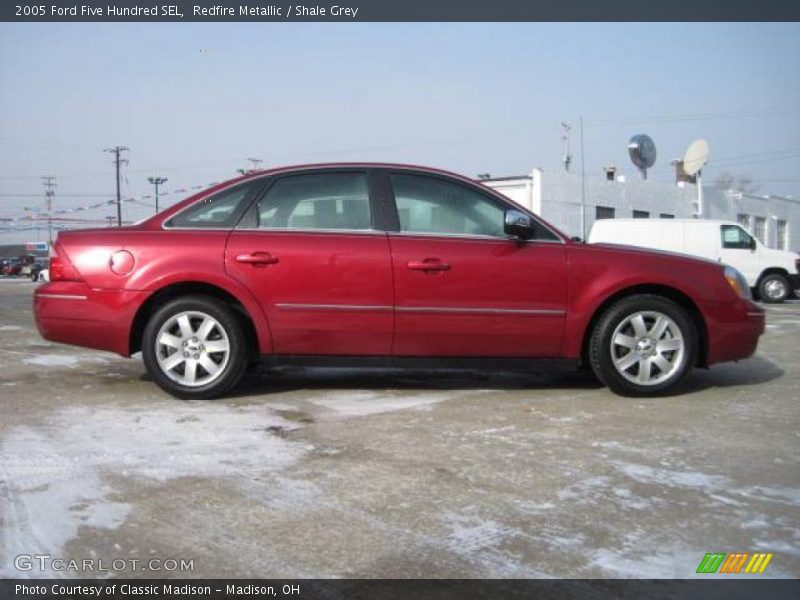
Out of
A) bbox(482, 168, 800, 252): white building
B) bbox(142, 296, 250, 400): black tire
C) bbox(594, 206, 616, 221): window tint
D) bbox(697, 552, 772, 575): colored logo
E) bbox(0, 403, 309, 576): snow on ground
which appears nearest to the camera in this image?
bbox(697, 552, 772, 575): colored logo

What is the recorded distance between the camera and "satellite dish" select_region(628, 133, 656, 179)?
32312mm

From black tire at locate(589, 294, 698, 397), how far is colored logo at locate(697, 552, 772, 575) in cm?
238

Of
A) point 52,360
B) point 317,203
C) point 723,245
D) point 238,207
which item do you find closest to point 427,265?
point 317,203

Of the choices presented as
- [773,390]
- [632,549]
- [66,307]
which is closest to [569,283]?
[773,390]

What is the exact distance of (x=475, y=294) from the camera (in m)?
4.80

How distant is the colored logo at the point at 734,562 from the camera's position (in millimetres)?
2480

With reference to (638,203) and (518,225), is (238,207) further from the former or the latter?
(638,203)

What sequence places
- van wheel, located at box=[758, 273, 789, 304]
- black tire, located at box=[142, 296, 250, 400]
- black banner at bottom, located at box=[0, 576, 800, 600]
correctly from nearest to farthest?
black banner at bottom, located at box=[0, 576, 800, 600], black tire, located at box=[142, 296, 250, 400], van wheel, located at box=[758, 273, 789, 304]

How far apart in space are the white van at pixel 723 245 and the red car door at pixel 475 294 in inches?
489

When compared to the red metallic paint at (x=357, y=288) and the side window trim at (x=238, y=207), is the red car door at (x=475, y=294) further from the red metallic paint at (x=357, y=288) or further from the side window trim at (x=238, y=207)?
the side window trim at (x=238, y=207)

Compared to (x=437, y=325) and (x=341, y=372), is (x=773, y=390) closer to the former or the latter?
(x=437, y=325)

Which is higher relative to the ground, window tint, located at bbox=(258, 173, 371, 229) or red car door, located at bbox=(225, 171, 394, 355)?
window tint, located at bbox=(258, 173, 371, 229)

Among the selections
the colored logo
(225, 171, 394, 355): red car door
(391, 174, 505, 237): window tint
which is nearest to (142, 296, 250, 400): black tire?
(225, 171, 394, 355): red car door

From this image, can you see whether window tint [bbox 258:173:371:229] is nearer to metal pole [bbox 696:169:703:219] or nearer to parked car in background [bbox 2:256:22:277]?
metal pole [bbox 696:169:703:219]
